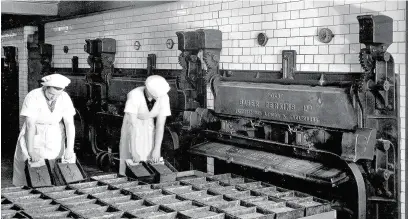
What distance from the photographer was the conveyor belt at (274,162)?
3564 millimetres

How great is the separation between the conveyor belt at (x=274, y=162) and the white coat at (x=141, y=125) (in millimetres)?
551

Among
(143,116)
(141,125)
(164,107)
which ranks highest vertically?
(164,107)

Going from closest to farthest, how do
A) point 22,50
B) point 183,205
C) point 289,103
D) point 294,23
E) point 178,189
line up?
point 183,205
point 178,189
point 289,103
point 294,23
point 22,50

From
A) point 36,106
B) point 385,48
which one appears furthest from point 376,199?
point 36,106

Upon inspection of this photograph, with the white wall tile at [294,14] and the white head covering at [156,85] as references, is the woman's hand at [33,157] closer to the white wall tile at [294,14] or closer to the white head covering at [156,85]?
the white head covering at [156,85]

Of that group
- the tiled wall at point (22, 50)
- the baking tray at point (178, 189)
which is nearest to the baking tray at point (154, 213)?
the baking tray at point (178, 189)

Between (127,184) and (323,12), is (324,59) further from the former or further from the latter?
(127,184)

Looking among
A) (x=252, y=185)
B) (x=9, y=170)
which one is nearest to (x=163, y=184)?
(x=252, y=185)

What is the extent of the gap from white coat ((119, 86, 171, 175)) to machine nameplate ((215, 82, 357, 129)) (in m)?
0.57

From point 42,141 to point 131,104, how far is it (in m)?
0.95

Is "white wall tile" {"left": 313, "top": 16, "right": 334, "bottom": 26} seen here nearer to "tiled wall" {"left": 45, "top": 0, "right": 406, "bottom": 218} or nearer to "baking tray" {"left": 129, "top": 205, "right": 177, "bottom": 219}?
"tiled wall" {"left": 45, "top": 0, "right": 406, "bottom": 218}

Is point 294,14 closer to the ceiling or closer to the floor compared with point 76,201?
closer to the ceiling

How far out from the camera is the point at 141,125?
535 cm

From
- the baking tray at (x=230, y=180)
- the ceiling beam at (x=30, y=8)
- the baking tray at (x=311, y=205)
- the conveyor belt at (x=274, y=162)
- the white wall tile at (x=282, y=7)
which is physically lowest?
the baking tray at (x=311, y=205)
